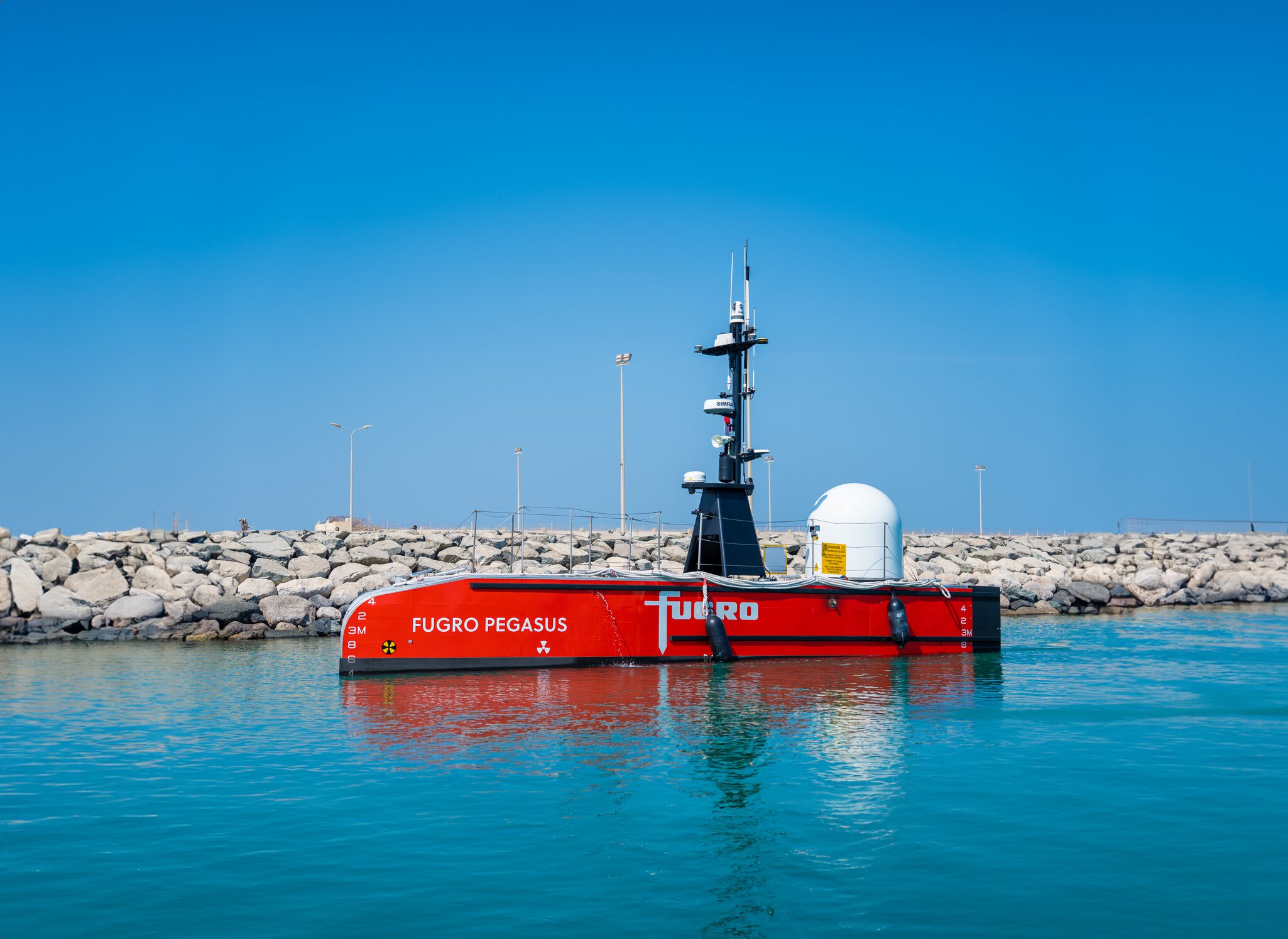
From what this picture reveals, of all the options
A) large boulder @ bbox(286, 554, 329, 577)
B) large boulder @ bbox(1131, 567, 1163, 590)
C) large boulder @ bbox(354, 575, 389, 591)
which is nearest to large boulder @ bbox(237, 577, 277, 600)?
large boulder @ bbox(286, 554, 329, 577)

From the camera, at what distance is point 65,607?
2988cm

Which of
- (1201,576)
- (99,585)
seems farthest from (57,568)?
(1201,576)

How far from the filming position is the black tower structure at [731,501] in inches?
960

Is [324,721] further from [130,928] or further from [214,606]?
[214,606]

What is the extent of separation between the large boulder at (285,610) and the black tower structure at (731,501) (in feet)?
44.0

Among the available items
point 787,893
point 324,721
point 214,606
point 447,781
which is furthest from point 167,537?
point 787,893

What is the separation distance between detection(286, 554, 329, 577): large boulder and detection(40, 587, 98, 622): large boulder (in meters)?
6.65

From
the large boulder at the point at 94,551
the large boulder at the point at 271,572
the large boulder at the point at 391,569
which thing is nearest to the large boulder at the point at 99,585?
the large boulder at the point at 94,551

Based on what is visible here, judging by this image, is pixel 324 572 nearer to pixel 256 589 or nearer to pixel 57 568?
pixel 256 589

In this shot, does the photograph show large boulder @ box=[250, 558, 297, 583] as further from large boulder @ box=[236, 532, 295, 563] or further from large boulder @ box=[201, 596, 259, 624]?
large boulder @ box=[201, 596, 259, 624]

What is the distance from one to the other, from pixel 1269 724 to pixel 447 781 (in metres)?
13.2

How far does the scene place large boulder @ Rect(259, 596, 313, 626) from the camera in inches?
1221

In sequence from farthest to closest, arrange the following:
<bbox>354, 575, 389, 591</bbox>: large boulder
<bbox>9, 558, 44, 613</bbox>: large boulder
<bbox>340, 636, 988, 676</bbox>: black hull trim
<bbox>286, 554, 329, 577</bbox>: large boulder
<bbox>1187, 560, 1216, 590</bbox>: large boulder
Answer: <bbox>1187, 560, 1216, 590</bbox>: large boulder, <bbox>286, 554, 329, 577</bbox>: large boulder, <bbox>354, 575, 389, 591</bbox>: large boulder, <bbox>9, 558, 44, 613</bbox>: large boulder, <bbox>340, 636, 988, 676</bbox>: black hull trim

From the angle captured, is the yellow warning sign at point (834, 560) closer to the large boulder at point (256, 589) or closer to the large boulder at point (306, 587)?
the large boulder at point (306, 587)
